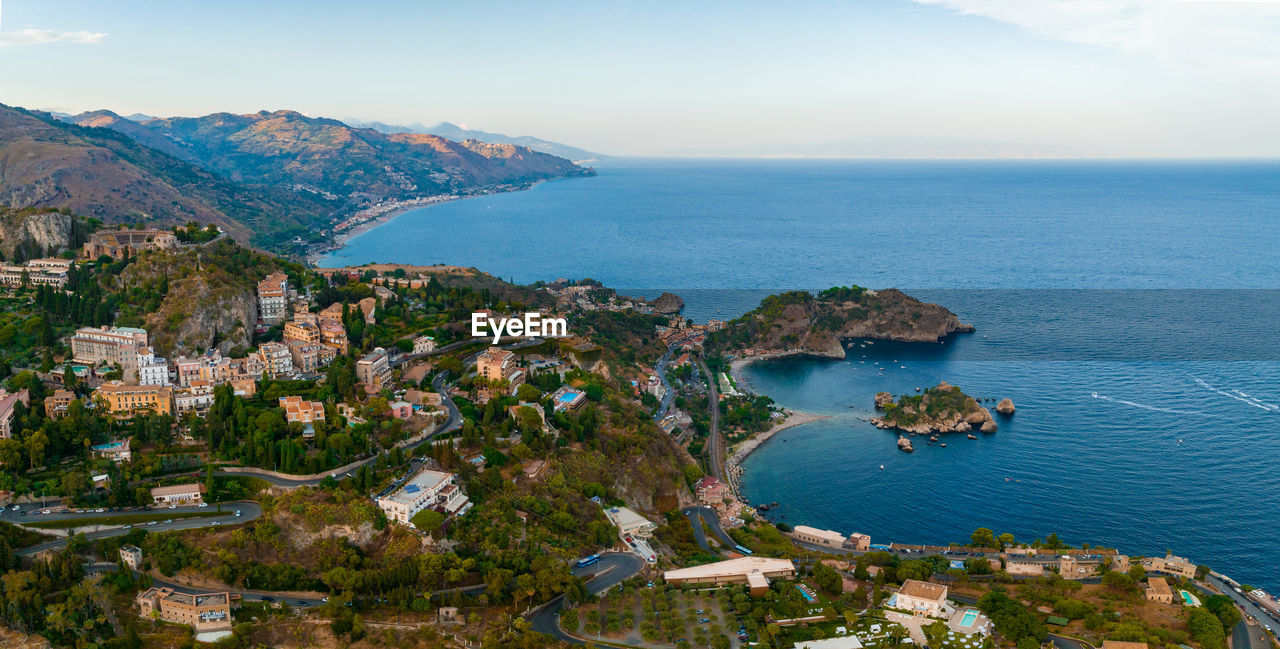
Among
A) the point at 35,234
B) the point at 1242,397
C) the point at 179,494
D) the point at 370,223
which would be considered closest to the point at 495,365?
the point at 179,494

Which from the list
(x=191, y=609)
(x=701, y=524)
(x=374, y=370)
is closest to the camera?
(x=191, y=609)

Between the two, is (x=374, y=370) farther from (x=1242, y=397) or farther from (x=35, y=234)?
(x=1242, y=397)

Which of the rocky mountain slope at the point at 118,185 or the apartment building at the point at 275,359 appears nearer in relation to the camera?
the apartment building at the point at 275,359

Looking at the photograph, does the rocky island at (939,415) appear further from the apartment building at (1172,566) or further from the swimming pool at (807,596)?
the swimming pool at (807,596)

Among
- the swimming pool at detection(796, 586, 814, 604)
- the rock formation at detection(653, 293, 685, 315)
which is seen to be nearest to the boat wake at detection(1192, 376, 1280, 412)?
the swimming pool at detection(796, 586, 814, 604)

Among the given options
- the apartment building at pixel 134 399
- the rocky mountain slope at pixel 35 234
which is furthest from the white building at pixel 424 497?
the rocky mountain slope at pixel 35 234

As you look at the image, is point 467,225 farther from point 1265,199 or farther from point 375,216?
point 1265,199
